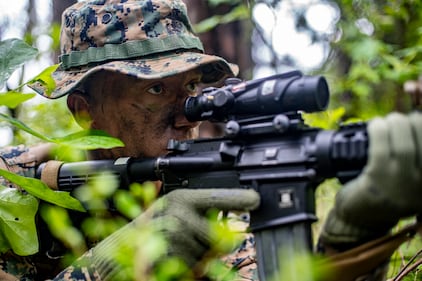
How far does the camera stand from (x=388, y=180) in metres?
1.46

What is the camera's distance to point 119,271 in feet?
5.52

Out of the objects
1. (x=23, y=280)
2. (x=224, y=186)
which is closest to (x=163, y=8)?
(x=224, y=186)

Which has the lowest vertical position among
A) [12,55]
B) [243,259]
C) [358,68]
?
[243,259]

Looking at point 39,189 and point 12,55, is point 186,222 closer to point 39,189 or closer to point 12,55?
point 39,189

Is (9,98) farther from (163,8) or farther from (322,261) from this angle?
(163,8)

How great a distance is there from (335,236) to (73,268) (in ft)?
3.51

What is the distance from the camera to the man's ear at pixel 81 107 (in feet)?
9.07

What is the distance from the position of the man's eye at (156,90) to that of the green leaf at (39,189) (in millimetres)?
741

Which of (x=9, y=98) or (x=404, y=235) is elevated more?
(x=9, y=98)

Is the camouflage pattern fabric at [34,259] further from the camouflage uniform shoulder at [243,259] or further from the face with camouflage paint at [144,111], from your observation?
the face with camouflage paint at [144,111]

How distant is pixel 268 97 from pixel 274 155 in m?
0.18

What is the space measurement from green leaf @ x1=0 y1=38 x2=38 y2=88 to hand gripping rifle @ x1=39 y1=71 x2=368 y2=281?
57 cm

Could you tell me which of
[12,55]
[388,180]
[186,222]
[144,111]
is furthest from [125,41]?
[388,180]

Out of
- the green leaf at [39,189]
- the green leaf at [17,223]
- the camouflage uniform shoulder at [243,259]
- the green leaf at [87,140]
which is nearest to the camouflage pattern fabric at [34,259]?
the camouflage uniform shoulder at [243,259]
